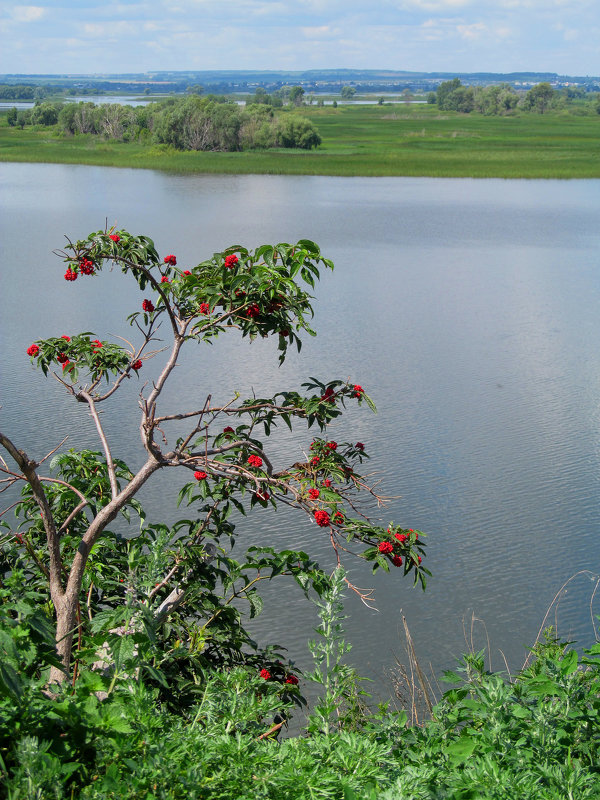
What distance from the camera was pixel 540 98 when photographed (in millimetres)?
105938

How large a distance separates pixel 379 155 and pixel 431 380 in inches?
1480

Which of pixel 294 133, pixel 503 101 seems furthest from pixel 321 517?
pixel 503 101

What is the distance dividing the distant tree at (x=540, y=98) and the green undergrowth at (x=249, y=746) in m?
112

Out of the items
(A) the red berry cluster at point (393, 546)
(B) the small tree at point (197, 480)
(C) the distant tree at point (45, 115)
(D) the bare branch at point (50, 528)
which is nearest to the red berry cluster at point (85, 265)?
(B) the small tree at point (197, 480)

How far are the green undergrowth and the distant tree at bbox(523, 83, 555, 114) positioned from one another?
367ft

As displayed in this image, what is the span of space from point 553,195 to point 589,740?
33137mm

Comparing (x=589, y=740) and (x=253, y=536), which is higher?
(x=589, y=740)

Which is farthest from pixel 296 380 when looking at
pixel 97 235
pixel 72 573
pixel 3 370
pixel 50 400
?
pixel 72 573

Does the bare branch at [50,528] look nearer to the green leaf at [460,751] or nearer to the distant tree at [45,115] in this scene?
the green leaf at [460,751]

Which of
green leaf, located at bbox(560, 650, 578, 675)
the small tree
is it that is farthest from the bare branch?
green leaf, located at bbox(560, 650, 578, 675)

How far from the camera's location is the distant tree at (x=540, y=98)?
10550cm

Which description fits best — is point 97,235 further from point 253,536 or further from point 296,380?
point 296,380

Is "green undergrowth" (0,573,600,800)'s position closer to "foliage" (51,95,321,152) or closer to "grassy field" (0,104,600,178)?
"grassy field" (0,104,600,178)

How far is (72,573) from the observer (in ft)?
11.0
